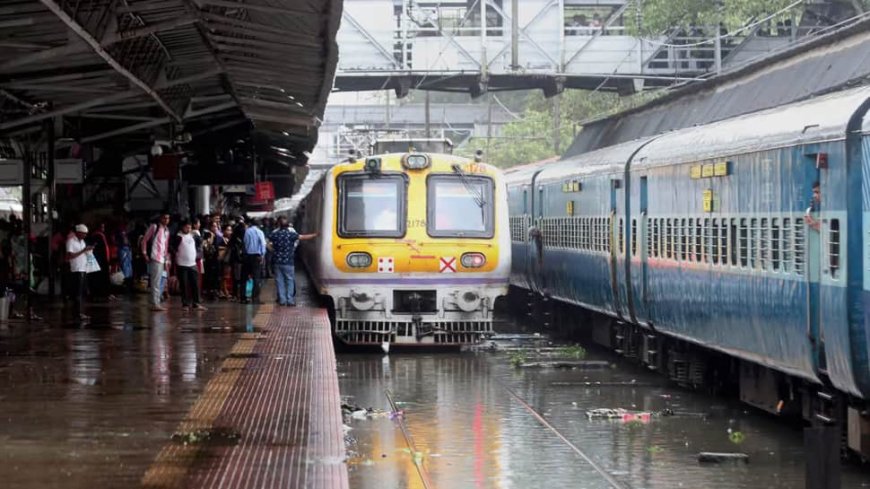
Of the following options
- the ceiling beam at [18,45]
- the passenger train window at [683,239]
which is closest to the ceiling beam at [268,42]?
the ceiling beam at [18,45]

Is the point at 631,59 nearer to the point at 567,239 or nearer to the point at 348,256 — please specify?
the point at 567,239

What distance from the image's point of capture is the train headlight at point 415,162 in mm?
21547

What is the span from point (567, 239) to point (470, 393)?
7.14m

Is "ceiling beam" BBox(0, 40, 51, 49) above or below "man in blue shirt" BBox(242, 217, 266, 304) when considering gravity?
above

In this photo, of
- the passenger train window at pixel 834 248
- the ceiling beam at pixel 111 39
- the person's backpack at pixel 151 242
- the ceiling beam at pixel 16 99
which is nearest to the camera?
the passenger train window at pixel 834 248

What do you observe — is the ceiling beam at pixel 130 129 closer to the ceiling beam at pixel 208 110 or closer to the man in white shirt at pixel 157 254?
the ceiling beam at pixel 208 110

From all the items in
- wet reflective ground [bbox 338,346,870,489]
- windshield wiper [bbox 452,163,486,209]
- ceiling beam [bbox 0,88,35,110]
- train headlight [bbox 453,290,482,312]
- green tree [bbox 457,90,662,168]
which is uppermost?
green tree [bbox 457,90,662,168]

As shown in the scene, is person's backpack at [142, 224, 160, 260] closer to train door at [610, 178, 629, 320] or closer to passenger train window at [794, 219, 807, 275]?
train door at [610, 178, 629, 320]

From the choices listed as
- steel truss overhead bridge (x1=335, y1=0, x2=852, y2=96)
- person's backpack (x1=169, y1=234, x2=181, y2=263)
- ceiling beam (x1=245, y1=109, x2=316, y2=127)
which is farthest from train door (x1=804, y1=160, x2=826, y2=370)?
steel truss overhead bridge (x1=335, y1=0, x2=852, y2=96)

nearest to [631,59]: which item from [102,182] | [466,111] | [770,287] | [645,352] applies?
[102,182]

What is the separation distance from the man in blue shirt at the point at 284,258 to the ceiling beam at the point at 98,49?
10.5ft

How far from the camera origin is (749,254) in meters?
14.1

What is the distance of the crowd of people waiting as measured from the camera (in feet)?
72.7

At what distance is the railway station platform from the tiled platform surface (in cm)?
1
